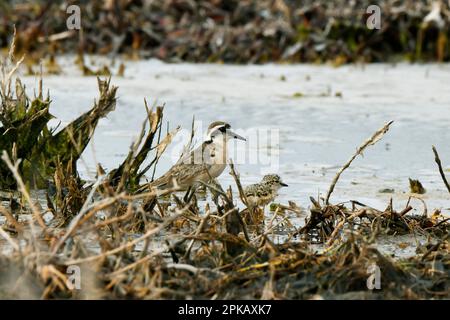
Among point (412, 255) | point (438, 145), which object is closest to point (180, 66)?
point (438, 145)

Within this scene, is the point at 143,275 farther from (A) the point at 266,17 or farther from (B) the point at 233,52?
(A) the point at 266,17

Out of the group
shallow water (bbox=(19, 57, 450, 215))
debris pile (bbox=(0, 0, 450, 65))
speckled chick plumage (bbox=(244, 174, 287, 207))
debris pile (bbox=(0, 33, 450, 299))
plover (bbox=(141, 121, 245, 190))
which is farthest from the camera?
debris pile (bbox=(0, 0, 450, 65))

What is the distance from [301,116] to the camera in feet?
36.3

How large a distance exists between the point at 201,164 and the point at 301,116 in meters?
3.57

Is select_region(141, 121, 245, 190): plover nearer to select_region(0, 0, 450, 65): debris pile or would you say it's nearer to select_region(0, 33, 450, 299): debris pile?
select_region(0, 33, 450, 299): debris pile

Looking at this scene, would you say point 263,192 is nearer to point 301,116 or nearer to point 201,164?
point 201,164

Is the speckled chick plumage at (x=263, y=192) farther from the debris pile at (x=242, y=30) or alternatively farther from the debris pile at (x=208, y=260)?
the debris pile at (x=242, y=30)

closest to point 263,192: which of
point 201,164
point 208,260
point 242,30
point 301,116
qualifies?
point 201,164

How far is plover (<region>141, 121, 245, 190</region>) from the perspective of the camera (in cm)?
752

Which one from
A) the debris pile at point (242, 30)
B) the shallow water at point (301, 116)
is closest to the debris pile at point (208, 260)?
the shallow water at point (301, 116)

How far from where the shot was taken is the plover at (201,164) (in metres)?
7.52

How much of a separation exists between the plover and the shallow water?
0.51m

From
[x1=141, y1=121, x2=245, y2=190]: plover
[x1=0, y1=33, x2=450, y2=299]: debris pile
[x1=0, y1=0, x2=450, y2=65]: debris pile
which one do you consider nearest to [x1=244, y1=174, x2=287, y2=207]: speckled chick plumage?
[x1=141, y1=121, x2=245, y2=190]: plover

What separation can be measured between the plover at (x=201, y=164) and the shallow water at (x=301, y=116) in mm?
509
